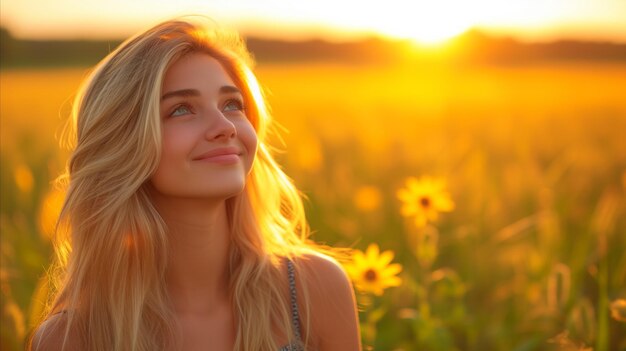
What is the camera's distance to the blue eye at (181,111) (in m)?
1.92

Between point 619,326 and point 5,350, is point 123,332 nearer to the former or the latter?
point 5,350

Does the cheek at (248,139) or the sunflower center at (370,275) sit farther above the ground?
the cheek at (248,139)

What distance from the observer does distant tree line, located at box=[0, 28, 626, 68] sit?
1658cm

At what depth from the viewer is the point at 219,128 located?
6.12 feet

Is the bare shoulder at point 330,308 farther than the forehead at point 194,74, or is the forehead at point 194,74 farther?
the bare shoulder at point 330,308

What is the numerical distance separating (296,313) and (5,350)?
3.92 feet

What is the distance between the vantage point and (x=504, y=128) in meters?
5.55

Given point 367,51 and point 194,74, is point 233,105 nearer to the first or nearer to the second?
point 194,74

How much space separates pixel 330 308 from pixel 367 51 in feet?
59.3

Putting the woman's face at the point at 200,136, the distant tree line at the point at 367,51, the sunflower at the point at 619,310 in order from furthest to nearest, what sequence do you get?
1. the distant tree line at the point at 367,51
2. the sunflower at the point at 619,310
3. the woman's face at the point at 200,136

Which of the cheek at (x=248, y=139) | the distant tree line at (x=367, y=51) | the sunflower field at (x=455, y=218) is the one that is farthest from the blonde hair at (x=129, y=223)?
the distant tree line at (x=367, y=51)

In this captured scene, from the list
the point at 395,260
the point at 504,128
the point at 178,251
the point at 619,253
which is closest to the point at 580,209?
the point at 619,253

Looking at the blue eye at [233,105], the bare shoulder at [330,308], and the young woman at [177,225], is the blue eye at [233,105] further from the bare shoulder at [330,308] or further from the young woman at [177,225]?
the bare shoulder at [330,308]

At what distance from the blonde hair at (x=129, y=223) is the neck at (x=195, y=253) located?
0.12ft
